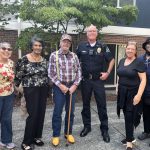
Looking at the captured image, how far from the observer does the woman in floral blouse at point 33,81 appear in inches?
186

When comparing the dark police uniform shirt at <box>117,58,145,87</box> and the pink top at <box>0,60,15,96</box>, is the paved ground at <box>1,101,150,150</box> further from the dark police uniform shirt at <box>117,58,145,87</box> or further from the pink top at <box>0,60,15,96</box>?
the dark police uniform shirt at <box>117,58,145,87</box>

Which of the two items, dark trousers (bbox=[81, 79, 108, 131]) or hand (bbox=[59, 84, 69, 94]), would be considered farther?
dark trousers (bbox=[81, 79, 108, 131])

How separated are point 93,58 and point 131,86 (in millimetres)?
894

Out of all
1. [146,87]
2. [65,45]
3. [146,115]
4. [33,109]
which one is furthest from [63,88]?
[146,115]

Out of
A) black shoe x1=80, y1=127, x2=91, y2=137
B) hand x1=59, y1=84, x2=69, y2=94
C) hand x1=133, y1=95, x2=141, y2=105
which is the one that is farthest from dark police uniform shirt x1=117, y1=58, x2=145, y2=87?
black shoe x1=80, y1=127, x2=91, y2=137

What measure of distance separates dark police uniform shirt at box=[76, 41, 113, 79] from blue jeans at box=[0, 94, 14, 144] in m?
1.44

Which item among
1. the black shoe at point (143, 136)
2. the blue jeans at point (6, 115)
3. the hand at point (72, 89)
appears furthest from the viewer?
the black shoe at point (143, 136)

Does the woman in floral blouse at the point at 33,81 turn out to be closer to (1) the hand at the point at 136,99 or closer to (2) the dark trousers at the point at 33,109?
(2) the dark trousers at the point at 33,109

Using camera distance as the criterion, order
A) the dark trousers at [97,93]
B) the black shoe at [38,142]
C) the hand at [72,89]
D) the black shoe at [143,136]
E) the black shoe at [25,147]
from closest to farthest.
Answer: the black shoe at [25,147] → the hand at [72,89] → the black shoe at [38,142] → the dark trousers at [97,93] → the black shoe at [143,136]

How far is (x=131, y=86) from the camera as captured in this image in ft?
15.8

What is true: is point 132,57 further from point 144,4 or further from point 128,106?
point 144,4

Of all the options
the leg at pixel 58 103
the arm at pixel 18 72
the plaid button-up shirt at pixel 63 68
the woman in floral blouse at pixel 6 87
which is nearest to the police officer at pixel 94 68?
the plaid button-up shirt at pixel 63 68

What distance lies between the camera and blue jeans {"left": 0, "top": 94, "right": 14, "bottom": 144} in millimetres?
4656

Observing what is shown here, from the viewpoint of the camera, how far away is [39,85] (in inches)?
188
